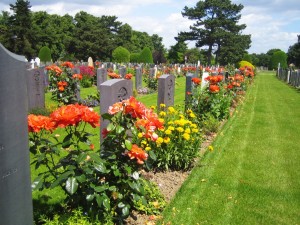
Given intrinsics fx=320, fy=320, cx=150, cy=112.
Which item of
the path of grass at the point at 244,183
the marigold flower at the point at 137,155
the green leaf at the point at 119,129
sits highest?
the green leaf at the point at 119,129

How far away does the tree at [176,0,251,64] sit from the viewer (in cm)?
5441

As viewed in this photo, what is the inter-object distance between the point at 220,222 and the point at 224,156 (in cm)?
264

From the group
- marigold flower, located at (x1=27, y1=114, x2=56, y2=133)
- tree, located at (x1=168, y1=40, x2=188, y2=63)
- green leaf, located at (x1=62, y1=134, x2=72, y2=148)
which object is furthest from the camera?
tree, located at (x1=168, y1=40, x2=188, y2=63)

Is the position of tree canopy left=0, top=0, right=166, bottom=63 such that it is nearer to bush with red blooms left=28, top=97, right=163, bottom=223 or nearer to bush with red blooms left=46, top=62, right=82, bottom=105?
bush with red blooms left=46, top=62, right=82, bottom=105

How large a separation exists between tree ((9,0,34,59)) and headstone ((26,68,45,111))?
45176mm

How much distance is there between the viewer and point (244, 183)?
497 cm

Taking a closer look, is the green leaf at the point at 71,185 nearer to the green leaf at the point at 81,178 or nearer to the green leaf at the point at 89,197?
the green leaf at the point at 81,178

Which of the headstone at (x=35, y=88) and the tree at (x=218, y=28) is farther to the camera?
the tree at (x=218, y=28)

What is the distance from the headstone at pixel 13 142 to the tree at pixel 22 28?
53129 millimetres

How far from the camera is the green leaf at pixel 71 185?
2561 mm

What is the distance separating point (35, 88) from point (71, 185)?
24.1 ft

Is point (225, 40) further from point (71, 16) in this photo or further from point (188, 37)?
point (71, 16)

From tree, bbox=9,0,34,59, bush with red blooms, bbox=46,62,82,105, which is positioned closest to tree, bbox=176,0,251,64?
tree, bbox=9,0,34,59

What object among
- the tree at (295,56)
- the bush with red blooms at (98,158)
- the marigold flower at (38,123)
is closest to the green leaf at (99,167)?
the bush with red blooms at (98,158)
